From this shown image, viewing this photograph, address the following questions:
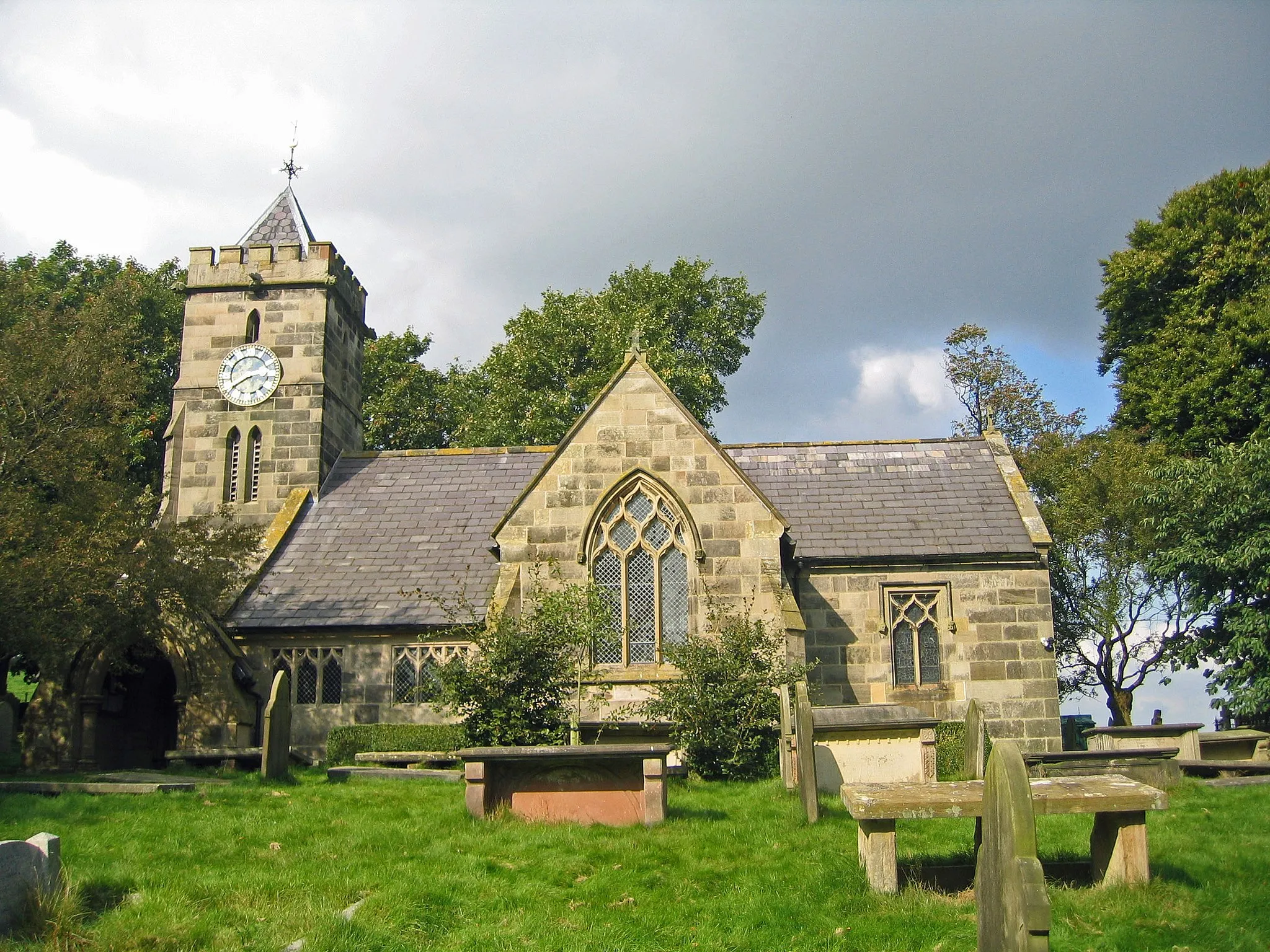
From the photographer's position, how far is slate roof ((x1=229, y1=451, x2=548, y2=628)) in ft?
77.4

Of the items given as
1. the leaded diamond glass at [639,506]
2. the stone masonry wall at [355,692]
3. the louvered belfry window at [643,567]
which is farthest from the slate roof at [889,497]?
the stone masonry wall at [355,692]

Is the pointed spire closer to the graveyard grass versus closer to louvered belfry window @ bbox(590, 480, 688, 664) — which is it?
louvered belfry window @ bbox(590, 480, 688, 664)

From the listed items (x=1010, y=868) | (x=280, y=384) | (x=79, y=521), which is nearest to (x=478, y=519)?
(x=280, y=384)

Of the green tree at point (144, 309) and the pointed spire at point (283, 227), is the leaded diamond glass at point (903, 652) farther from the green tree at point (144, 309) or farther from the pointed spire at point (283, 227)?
the green tree at point (144, 309)

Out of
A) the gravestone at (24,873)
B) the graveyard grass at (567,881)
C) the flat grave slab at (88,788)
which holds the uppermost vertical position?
the flat grave slab at (88,788)

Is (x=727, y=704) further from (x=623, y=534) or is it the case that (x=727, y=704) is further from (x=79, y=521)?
(x=79, y=521)

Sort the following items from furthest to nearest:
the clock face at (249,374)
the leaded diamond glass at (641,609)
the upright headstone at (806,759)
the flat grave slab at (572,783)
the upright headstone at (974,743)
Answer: the clock face at (249,374) < the leaded diamond glass at (641,609) < the upright headstone at (974,743) < the upright headstone at (806,759) < the flat grave slab at (572,783)

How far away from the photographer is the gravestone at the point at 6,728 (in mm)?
22891

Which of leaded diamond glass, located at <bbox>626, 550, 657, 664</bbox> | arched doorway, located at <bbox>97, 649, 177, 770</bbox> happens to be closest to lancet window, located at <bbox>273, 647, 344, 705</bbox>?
arched doorway, located at <bbox>97, 649, 177, 770</bbox>

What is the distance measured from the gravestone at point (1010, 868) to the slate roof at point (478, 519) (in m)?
16.1

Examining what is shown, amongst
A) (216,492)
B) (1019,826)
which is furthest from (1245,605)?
(216,492)

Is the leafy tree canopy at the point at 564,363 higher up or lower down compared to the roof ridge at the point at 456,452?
higher up

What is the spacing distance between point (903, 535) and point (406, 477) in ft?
38.8

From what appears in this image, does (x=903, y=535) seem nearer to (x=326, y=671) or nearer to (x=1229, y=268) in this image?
(x=326, y=671)
